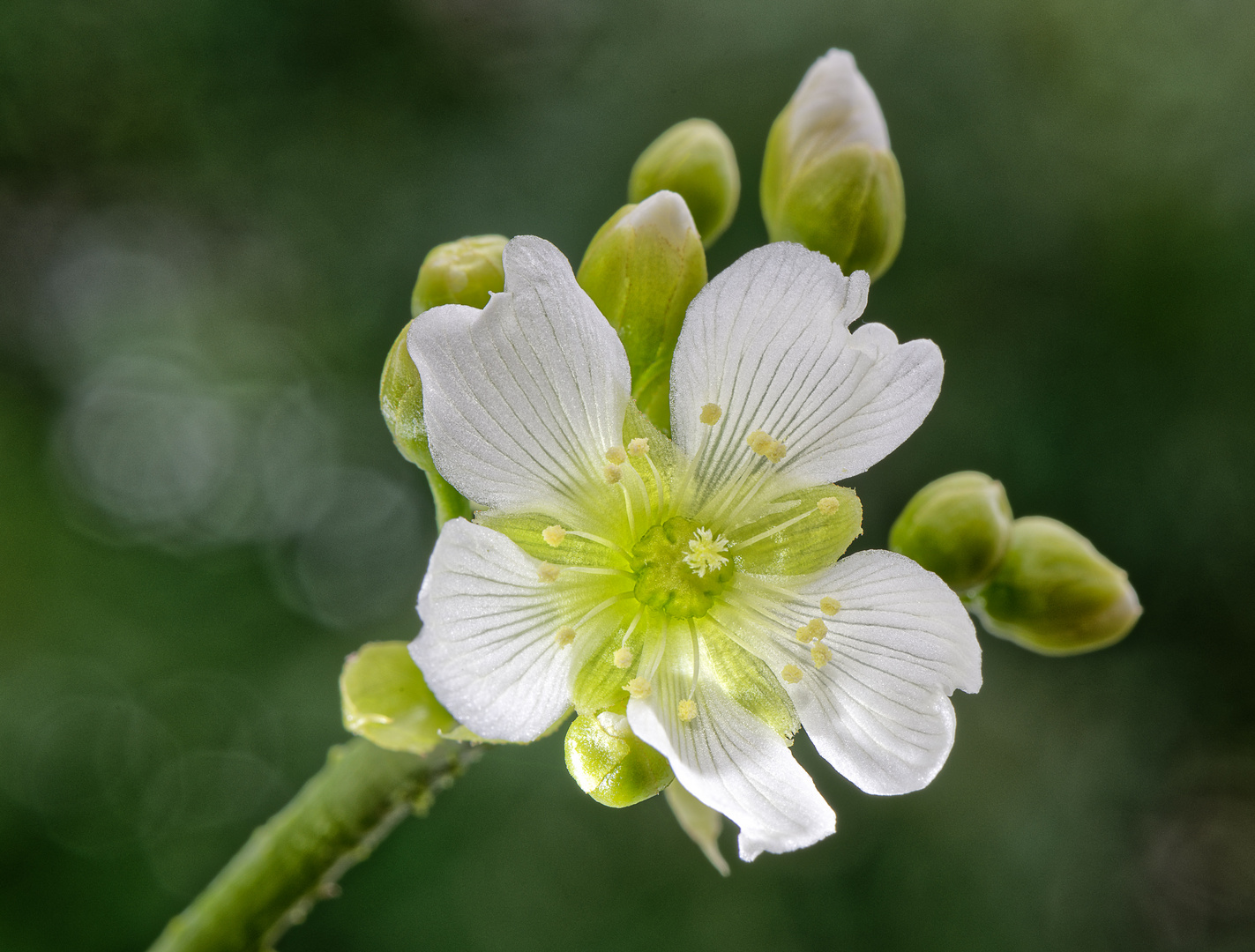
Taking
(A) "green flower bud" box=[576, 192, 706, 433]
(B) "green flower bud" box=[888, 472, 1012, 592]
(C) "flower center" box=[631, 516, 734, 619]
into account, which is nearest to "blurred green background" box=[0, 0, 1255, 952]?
(C) "flower center" box=[631, 516, 734, 619]

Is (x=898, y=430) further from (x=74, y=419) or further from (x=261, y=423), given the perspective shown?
(x=74, y=419)

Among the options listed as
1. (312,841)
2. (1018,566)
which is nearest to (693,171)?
(1018,566)

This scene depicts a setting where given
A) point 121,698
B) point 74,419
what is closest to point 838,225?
point 121,698

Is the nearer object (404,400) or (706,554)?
(404,400)

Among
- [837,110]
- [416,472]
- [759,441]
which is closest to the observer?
[759,441]

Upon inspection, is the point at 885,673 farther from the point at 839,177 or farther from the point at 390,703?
the point at 839,177

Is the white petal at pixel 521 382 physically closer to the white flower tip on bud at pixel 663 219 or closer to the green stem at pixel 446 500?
the green stem at pixel 446 500
